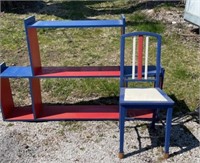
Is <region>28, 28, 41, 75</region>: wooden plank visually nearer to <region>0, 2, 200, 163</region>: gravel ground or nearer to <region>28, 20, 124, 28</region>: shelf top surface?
<region>28, 20, 124, 28</region>: shelf top surface

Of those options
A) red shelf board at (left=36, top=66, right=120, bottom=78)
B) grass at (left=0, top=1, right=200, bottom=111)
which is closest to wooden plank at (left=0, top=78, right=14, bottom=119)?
grass at (left=0, top=1, right=200, bottom=111)

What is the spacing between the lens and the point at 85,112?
444 centimetres

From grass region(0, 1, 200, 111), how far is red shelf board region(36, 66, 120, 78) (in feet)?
2.51

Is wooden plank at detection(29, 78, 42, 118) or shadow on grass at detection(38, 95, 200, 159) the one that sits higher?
wooden plank at detection(29, 78, 42, 118)

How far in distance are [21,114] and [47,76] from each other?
2.49ft

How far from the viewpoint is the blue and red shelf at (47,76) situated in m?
3.97

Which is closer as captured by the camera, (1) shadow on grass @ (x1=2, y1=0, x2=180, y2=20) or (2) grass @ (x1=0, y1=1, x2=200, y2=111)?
(2) grass @ (x1=0, y1=1, x2=200, y2=111)

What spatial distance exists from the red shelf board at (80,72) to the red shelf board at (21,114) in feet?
2.12

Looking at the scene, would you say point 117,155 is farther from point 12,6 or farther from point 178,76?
point 12,6

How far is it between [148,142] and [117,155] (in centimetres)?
45

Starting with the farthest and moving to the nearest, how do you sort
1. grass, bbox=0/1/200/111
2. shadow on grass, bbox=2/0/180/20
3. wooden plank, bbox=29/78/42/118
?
shadow on grass, bbox=2/0/180/20 < grass, bbox=0/1/200/111 < wooden plank, bbox=29/78/42/118

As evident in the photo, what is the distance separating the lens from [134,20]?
8.32 m

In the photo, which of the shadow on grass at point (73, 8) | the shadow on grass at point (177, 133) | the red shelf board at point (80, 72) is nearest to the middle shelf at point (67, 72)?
the red shelf board at point (80, 72)

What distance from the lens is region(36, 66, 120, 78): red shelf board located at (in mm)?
4047
